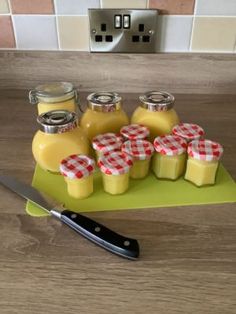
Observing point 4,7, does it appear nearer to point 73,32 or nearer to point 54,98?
point 73,32

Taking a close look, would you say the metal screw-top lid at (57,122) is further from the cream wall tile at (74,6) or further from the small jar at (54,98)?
the cream wall tile at (74,6)

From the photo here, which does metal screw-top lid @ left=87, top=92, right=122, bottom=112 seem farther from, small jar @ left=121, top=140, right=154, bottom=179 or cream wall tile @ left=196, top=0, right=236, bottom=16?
cream wall tile @ left=196, top=0, right=236, bottom=16

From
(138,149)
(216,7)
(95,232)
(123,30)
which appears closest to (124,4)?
(123,30)

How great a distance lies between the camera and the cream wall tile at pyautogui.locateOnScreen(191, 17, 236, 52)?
2.50ft

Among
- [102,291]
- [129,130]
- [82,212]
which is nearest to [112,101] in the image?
[129,130]

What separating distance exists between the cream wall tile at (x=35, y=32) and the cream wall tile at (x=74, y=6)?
0.03m

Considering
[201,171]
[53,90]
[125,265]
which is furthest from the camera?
[53,90]

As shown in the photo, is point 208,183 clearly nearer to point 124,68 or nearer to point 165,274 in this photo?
point 165,274

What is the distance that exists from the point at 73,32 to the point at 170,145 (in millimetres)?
470

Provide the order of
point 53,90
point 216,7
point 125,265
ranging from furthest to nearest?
point 216,7, point 53,90, point 125,265

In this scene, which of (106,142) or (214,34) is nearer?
(106,142)

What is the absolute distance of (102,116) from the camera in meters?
0.56

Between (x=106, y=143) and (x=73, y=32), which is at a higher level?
(x=73, y=32)

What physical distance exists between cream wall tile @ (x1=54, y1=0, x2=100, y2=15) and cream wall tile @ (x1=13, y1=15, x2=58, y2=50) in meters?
0.03
